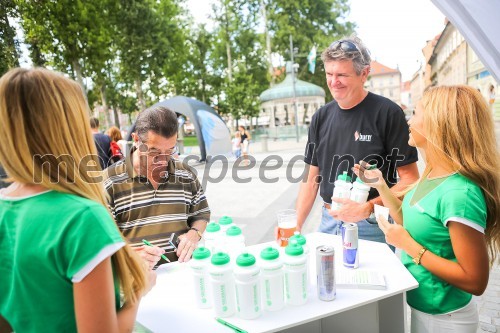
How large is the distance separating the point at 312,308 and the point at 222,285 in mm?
423

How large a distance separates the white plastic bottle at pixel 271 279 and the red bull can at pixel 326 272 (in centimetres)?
19

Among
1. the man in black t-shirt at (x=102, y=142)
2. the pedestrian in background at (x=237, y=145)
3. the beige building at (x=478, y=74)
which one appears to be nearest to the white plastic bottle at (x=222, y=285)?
the man in black t-shirt at (x=102, y=142)

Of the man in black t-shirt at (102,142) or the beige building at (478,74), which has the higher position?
the beige building at (478,74)

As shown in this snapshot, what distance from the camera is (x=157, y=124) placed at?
2.18 metres

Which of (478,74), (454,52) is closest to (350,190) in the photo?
(478,74)

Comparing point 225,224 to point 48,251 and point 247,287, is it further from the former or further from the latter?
point 48,251

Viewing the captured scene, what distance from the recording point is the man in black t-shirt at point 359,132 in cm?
246

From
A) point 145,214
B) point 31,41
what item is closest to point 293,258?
point 145,214

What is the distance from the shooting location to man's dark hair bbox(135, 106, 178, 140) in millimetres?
2188

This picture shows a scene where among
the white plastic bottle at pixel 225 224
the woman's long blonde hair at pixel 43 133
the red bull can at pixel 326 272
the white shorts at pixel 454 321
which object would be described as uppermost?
the woman's long blonde hair at pixel 43 133

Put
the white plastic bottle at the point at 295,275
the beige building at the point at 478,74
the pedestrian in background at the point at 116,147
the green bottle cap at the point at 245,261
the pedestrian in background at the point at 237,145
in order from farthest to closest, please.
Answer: the beige building at the point at 478,74 → the pedestrian in background at the point at 237,145 → the pedestrian in background at the point at 116,147 → the white plastic bottle at the point at 295,275 → the green bottle cap at the point at 245,261

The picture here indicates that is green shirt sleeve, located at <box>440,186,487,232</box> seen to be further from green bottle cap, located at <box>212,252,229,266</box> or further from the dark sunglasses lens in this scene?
the dark sunglasses lens

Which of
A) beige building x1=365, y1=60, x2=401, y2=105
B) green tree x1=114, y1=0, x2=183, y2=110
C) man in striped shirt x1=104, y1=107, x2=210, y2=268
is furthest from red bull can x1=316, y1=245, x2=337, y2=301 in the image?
beige building x1=365, y1=60, x2=401, y2=105

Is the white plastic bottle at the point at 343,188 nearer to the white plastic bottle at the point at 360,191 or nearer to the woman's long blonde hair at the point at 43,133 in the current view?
the white plastic bottle at the point at 360,191
